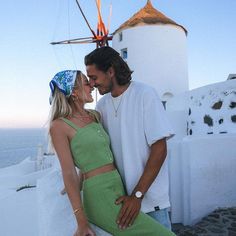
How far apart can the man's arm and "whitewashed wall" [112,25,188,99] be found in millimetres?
11633

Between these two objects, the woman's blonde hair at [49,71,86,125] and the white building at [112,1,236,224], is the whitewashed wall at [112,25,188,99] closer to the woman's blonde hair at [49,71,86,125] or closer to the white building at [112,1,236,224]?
the white building at [112,1,236,224]

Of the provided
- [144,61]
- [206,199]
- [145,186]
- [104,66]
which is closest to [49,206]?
[145,186]

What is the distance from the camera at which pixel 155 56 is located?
1338 centimetres

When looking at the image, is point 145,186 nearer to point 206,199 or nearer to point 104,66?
point 104,66

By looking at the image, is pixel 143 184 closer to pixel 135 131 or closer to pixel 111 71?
pixel 135 131

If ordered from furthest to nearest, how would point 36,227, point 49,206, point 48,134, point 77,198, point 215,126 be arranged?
point 215,126, point 36,227, point 49,206, point 48,134, point 77,198

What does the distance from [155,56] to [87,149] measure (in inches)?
474

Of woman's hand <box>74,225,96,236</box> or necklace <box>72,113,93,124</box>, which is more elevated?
necklace <box>72,113,93,124</box>

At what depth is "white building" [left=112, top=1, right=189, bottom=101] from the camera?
525 inches

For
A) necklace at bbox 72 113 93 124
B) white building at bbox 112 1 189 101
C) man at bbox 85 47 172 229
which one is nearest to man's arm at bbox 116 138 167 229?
man at bbox 85 47 172 229

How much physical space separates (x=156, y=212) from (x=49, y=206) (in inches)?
36.8

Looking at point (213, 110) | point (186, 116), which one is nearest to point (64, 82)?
point (213, 110)

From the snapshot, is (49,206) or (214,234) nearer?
(49,206)

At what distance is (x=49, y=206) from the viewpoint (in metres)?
2.47
